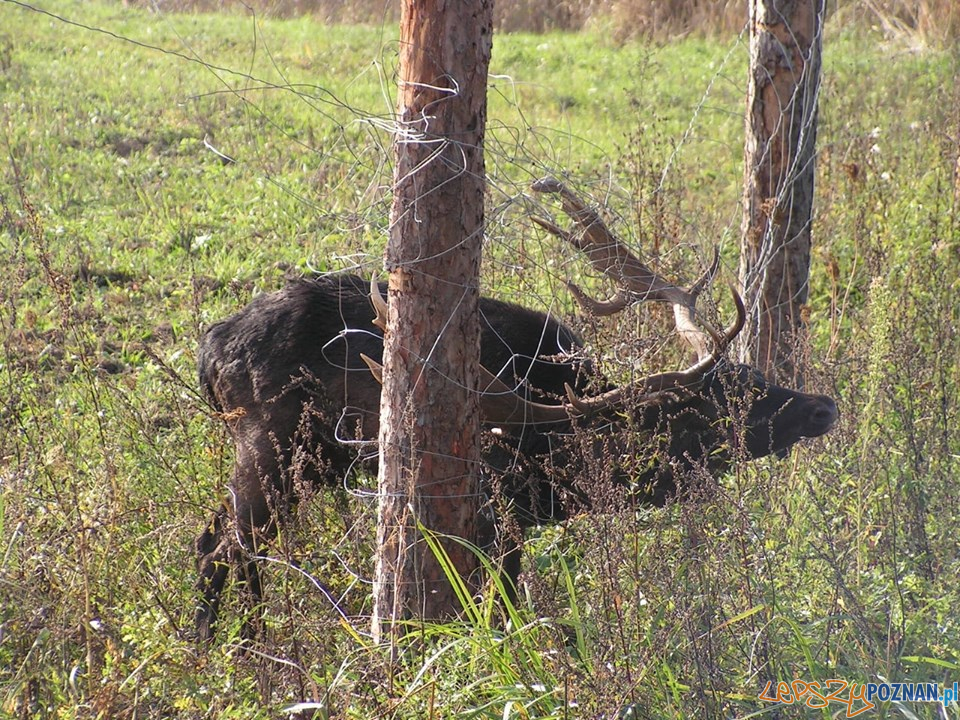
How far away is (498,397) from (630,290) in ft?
3.30

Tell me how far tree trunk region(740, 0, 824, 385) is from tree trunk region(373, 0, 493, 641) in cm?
266

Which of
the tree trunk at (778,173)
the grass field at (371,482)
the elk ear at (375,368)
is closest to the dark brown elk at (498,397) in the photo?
the grass field at (371,482)

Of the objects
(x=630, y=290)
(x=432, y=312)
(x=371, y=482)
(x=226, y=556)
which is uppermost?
(x=432, y=312)

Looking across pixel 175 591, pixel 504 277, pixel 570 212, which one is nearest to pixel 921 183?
pixel 504 277

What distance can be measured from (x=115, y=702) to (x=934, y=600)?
277 centimetres

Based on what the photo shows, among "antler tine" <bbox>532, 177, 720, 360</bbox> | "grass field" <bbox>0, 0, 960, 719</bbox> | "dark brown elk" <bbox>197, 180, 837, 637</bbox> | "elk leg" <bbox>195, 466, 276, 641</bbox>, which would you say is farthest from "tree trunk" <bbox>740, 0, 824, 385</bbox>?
"elk leg" <bbox>195, 466, 276, 641</bbox>

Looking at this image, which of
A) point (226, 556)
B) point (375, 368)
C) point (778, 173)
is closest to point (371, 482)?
point (226, 556)

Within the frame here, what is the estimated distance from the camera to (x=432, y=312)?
12.1ft

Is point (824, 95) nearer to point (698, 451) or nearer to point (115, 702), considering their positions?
point (698, 451)

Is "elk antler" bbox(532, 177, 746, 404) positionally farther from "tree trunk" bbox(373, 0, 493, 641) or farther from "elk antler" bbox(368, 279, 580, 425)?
"tree trunk" bbox(373, 0, 493, 641)

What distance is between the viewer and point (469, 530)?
3.95m

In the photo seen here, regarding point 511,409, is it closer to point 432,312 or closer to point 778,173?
point 432,312

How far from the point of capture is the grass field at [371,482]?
3.41 meters

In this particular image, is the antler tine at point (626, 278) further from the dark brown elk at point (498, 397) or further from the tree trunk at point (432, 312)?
the tree trunk at point (432, 312)
